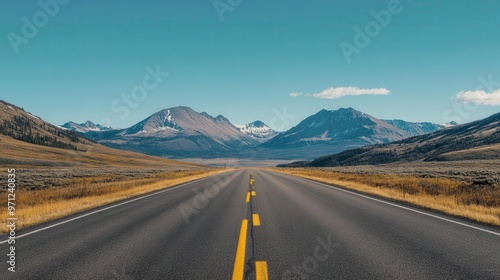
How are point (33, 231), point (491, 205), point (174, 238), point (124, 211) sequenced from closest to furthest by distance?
point (174, 238) → point (33, 231) → point (124, 211) → point (491, 205)

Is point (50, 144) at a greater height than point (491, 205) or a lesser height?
greater

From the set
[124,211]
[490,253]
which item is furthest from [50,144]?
[490,253]

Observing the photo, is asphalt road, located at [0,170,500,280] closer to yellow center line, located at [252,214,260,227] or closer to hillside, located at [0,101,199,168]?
yellow center line, located at [252,214,260,227]

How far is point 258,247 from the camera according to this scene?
258 inches

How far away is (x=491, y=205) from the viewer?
1256 cm

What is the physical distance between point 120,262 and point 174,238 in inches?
72.2

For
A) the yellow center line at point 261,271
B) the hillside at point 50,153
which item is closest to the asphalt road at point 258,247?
the yellow center line at point 261,271

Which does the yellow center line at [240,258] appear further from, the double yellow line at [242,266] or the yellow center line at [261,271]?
the yellow center line at [261,271]

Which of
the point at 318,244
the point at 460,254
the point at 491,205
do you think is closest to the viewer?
the point at 460,254

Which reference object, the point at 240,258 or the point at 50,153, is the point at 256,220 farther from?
the point at 50,153

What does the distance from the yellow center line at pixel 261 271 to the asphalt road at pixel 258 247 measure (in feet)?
0.05

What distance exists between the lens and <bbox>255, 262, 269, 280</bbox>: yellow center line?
4.83 meters

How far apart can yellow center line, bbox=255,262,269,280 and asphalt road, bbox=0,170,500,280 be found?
0.05ft

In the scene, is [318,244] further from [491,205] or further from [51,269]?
[491,205]
